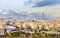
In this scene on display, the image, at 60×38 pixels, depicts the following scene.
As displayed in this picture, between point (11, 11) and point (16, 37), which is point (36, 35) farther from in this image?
point (11, 11)

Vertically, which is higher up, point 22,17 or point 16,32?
point 22,17

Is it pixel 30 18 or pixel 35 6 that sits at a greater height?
A: pixel 35 6

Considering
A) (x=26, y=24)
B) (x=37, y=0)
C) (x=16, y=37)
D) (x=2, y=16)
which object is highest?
(x=37, y=0)

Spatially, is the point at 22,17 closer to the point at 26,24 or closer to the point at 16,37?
the point at 26,24

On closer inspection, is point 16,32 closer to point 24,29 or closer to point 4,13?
point 24,29

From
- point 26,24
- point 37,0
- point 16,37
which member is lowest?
point 16,37

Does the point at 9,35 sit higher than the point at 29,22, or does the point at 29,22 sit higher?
the point at 29,22

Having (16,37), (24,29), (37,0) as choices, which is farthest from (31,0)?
(16,37)
